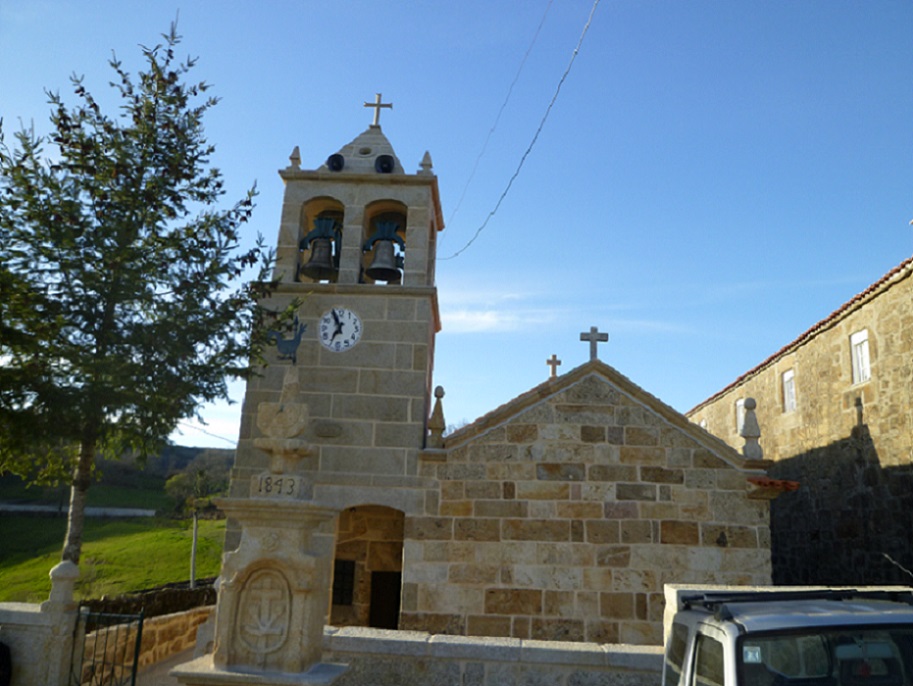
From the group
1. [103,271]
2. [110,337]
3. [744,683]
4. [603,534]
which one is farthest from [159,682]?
[744,683]

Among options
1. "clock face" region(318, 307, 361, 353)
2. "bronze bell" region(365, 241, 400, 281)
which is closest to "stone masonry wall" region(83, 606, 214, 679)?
"clock face" region(318, 307, 361, 353)

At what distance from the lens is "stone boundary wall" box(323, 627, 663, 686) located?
225 inches

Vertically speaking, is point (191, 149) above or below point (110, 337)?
above

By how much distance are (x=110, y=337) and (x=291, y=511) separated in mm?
4301

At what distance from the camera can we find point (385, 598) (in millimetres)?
12594

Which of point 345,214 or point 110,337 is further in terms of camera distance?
point 345,214

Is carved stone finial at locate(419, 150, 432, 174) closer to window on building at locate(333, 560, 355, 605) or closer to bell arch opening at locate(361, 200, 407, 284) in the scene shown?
bell arch opening at locate(361, 200, 407, 284)

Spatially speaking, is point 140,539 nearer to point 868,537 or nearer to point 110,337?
point 110,337

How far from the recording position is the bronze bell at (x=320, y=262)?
1184 centimetres

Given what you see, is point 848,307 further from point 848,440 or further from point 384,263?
point 384,263

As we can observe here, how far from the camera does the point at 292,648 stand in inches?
217

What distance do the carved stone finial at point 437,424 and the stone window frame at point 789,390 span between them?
8289 millimetres

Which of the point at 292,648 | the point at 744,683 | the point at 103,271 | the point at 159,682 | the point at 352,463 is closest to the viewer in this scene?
the point at 744,683

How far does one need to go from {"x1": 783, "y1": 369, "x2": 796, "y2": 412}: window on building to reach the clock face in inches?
374
